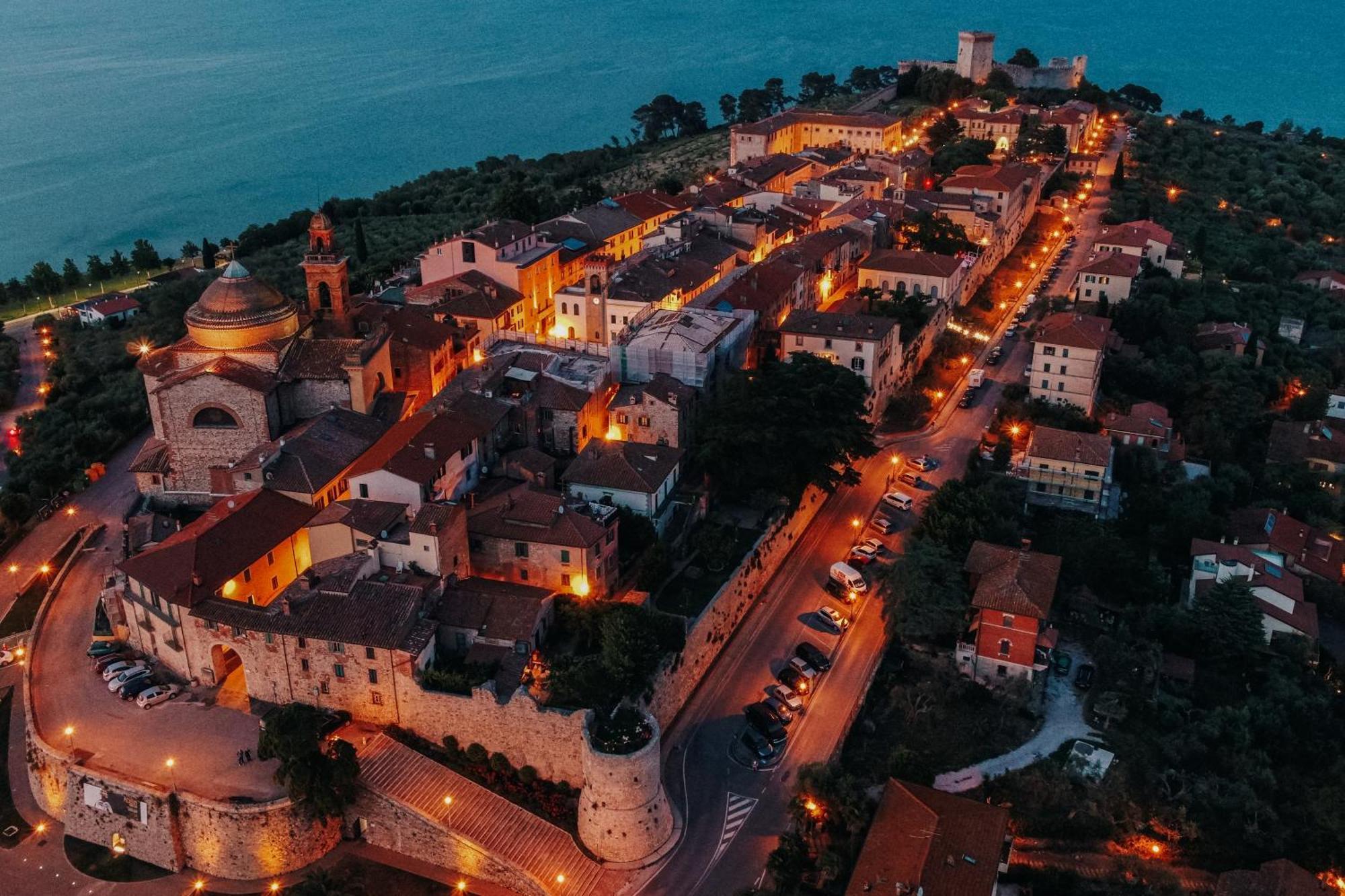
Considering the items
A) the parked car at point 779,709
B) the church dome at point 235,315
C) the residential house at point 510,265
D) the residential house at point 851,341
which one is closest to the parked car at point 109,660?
the church dome at point 235,315

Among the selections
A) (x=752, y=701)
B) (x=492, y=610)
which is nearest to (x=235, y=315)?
(x=492, y=610)

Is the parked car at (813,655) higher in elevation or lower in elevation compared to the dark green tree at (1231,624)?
higher

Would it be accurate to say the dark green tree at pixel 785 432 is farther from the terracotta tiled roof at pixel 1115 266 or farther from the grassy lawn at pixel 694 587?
the terracotta tiled roof at pixel 1115 266

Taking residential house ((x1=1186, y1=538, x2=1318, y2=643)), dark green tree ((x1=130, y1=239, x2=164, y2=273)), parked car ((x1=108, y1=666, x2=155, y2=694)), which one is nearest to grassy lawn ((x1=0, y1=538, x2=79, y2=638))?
parked car ((x1=108, y1=666, x2=155, y2=694))

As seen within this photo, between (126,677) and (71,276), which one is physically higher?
(126,677)

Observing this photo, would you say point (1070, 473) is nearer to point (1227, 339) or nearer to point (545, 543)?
point (1227, 339)

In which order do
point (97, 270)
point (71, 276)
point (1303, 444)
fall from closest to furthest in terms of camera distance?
point (1303, 444), point (71, 276), point (97, 270)

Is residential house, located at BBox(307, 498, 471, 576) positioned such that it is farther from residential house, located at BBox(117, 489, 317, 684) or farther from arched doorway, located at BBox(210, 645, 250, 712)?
arched doorway, located at BBox(210, 645, 250, 712)
